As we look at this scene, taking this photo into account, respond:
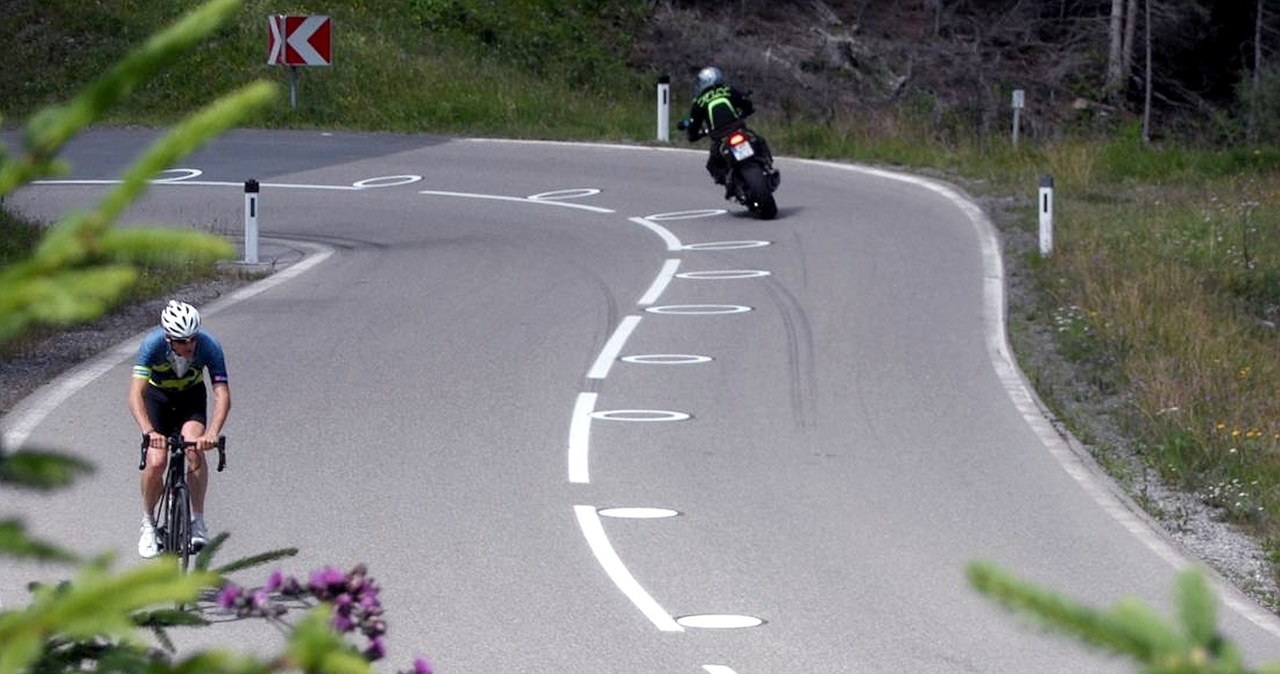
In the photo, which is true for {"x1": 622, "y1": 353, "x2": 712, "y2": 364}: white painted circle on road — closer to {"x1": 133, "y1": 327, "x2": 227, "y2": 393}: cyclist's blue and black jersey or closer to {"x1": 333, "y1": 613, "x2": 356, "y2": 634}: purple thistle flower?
{"x1": 133, "y1": 327, "x2": 227, "y2": 393}: cyclist's blue and black jersey

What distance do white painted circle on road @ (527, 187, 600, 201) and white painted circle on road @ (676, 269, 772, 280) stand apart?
5.97m

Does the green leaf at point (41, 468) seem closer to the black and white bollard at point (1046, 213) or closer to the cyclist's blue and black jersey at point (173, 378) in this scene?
the cyclist's blue and black jersey at point (173, 378)

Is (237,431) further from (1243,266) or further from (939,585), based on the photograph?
(1243,266)

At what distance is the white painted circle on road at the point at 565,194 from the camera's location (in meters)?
24.9

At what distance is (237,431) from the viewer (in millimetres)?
12609

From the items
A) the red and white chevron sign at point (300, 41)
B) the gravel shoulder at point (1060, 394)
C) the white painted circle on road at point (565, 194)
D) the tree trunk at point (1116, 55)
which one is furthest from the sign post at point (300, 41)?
the tree trunk at point (1116, 55)

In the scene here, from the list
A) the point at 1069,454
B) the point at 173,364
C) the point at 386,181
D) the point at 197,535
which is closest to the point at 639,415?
the point at 1069,454

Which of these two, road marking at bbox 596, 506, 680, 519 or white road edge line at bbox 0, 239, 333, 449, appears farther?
white road edge line at bbox 0, 239, 333, 449

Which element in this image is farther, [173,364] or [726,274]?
[726,274]

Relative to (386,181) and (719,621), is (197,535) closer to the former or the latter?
(719,621)

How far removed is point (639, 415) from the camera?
13250 millimetres

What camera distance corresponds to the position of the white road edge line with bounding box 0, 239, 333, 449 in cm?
1244

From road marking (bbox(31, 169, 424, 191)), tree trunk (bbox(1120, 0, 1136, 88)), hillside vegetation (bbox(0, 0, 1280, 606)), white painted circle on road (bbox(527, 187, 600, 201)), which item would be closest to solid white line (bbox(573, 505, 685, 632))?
hillside vegetation (bbox(0, 0, 1280, 606))

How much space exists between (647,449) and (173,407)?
354 centimetres
